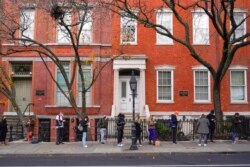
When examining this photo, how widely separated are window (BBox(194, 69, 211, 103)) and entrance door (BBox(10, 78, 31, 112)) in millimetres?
12716

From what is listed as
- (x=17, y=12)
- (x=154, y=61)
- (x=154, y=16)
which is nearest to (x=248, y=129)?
(x=154, y=61)

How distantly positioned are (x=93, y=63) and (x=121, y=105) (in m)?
3.75

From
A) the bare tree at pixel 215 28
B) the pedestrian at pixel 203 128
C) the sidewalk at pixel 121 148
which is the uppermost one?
the bare tree at pixel 215 28

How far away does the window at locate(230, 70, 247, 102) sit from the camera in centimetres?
2955

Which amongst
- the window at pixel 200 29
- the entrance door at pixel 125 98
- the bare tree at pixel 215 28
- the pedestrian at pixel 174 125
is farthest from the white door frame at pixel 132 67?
the pedestrian at pixel 174 125

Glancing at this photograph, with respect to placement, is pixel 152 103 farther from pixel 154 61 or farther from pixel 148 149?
pixel 148 149

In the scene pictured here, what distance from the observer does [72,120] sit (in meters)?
27.5

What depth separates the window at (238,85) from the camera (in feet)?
96.9

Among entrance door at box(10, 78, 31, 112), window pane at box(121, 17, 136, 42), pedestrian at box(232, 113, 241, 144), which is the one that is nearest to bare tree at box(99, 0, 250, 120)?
pedestrian at box(232, 113, 241, 144)

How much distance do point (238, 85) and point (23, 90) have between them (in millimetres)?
16373

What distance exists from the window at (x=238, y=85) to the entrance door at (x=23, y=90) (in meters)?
15.4

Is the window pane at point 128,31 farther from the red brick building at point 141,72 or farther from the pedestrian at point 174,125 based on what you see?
the pedestrian at point 174,125

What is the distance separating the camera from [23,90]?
30453 millimetres

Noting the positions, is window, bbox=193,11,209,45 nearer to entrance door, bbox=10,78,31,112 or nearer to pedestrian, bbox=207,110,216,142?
pedestrian, bbox=207,110,216,142
